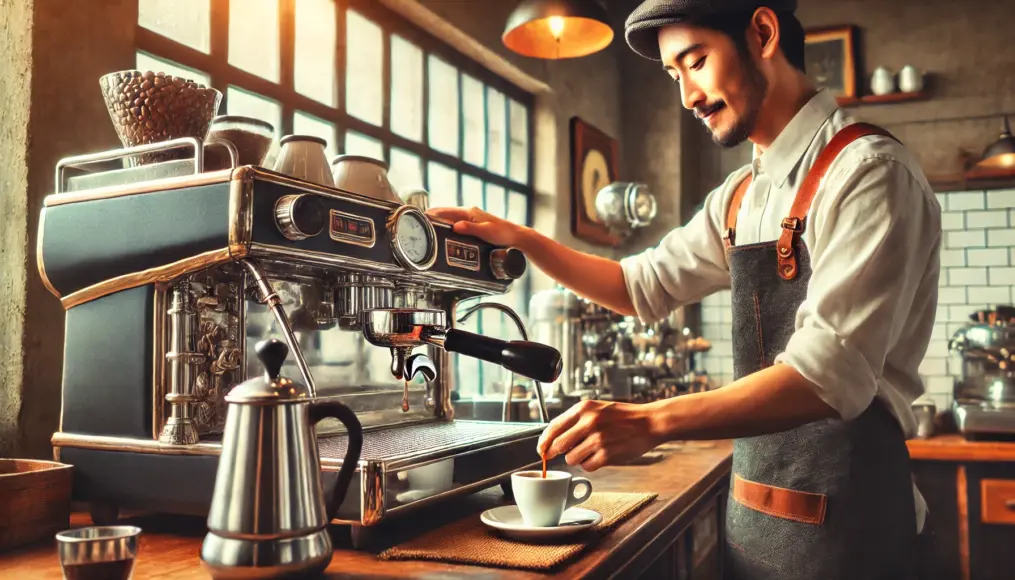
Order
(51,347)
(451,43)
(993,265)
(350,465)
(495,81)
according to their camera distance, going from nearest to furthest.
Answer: (350,465), (51,347), (451,43), (495,81), (993,265)

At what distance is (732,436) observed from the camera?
1.21m

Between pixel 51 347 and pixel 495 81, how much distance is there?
2.75 metres

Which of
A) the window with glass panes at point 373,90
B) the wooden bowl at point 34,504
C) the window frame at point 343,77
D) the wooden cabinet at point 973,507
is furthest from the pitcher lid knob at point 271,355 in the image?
the wooden cabinet at point 973,507

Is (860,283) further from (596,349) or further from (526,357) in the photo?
(596,349)

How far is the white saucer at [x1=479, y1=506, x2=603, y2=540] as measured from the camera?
1223mm

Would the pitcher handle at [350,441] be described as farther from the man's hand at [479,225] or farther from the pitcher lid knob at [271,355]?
the man's hand at [479,225]

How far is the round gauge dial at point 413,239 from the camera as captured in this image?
1.40 metres

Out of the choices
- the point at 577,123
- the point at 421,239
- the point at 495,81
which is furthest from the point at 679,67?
the point at 577,123

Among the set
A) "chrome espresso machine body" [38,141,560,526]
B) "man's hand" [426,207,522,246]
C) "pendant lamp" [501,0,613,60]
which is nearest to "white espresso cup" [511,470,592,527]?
"chrome espresso machine body" [38,141,560,526]

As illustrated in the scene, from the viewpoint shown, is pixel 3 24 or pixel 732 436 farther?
pixel 3 24

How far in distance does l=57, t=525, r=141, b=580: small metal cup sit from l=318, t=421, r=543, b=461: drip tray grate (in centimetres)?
26

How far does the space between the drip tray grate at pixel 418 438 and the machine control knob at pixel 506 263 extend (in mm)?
297

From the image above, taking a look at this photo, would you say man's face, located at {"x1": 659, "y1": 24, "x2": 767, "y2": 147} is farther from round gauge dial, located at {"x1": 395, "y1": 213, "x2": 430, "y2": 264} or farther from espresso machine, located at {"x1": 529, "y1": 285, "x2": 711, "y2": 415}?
espresso machine, located at {"x1": 529, "y1": 285, "x2": 711, "y2": 415}

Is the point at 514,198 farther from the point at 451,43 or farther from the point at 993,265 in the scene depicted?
the point at 993,265
